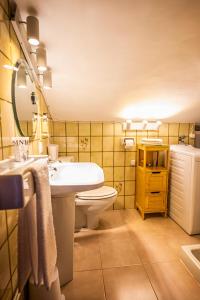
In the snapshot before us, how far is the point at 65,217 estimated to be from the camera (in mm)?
1154

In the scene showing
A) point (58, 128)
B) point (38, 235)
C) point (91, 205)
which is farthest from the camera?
point (58, 128)

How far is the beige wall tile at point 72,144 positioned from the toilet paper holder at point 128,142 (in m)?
0.63

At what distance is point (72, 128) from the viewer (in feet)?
7.39

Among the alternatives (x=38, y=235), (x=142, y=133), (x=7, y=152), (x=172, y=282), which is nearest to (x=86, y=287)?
(x=172, y=282)

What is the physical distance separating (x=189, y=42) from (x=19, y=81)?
1.09 metres

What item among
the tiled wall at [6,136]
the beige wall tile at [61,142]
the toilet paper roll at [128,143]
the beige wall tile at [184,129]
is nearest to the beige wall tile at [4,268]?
the tiled wall at [6,136]

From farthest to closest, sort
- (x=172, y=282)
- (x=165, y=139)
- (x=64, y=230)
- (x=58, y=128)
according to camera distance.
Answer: (x=165, y=139) → (x=58, y=128) → (x=172, y=282) → (x=64, y=230)

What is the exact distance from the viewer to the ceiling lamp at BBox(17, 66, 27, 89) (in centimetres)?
97

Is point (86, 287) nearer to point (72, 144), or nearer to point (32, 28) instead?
point (72, 144)

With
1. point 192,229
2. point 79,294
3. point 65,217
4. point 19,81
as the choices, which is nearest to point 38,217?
point 65,217

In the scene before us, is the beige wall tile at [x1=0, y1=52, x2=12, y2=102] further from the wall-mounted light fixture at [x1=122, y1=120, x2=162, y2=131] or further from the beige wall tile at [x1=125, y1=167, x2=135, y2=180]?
the beige wall tile at [x1=125, y1=167, x2=135, y2=180]

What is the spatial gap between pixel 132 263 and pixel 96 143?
139 cm

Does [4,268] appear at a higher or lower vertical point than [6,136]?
lower

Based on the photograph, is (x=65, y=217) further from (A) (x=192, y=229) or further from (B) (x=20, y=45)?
(A) (x=192, y=229)
